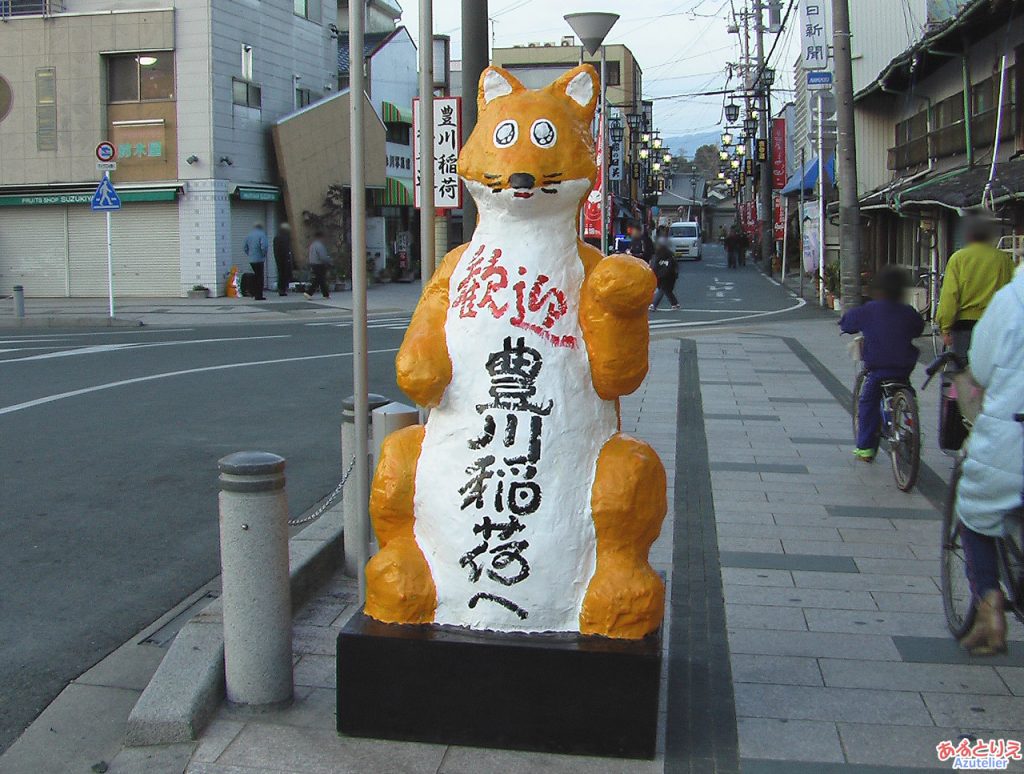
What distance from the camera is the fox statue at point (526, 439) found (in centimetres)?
398

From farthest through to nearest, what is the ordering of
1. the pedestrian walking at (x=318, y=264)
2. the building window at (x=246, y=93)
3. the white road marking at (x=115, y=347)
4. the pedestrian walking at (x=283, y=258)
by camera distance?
the building window at (x=246, y=93) → the pedestrian walking at (x=283, y=258) → the pedestrian walking at (x=318, y=264) → the white road marking at (x=115, y=347)

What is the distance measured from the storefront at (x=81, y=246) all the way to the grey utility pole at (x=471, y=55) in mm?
21662

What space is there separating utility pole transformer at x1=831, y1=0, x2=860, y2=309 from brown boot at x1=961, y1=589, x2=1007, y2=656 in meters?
13.3

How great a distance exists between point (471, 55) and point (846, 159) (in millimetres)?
11361

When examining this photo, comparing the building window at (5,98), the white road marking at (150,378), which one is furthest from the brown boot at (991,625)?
the building window at (5,98)

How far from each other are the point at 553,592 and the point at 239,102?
27454 mm

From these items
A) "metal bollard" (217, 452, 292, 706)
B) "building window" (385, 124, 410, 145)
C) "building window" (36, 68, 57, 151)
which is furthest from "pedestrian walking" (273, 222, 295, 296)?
"metal bollard" (217, 452, 292, 706)

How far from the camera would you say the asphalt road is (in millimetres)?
5402

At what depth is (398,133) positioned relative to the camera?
126 feet

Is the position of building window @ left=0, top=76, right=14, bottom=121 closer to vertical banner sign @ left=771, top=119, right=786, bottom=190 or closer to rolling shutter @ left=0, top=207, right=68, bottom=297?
rolling shutter @ left=0, top=207, right=68, bottom=297

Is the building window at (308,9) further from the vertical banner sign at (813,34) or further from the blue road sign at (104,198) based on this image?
the vertical banner sign at (813,34)

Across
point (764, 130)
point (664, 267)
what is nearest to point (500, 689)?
point (664, 267)

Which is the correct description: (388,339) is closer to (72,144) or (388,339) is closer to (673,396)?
(673,396)

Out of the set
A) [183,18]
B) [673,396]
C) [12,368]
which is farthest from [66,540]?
[183,18]
